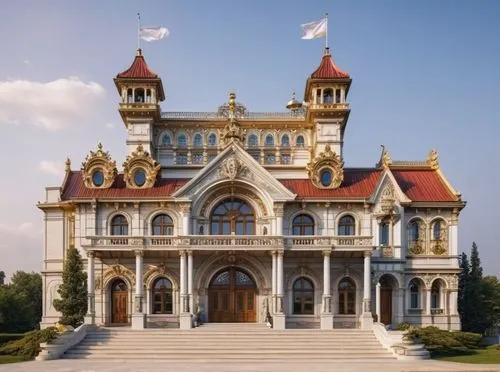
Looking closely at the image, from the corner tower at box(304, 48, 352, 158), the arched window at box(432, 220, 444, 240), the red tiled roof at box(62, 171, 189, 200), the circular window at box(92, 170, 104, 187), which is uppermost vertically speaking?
the corner tower at box(304, 48, 352, 158)

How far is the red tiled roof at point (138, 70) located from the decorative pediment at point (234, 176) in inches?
410

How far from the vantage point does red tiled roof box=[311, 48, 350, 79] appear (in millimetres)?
46219

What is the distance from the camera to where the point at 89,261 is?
127 ft

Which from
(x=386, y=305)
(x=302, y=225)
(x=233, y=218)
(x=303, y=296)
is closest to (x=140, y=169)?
(x=233, y=218)

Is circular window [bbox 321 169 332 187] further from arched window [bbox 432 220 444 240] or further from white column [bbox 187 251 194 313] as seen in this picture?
white column [bbox 187 251 194 313]

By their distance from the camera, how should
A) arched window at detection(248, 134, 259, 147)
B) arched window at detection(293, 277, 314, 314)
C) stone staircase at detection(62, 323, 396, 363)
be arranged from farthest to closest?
1. arched window at detection(248, 134, 259, 147)
2. arched window at detection(293, 277, 314, 314)
3. stone staircase at detection(62, 323, 396, 363)

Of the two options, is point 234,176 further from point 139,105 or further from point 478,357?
point 478,357

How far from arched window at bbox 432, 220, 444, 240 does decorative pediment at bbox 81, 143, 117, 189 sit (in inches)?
950

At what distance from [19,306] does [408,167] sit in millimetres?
35994

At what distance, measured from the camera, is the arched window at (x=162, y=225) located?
41594mm

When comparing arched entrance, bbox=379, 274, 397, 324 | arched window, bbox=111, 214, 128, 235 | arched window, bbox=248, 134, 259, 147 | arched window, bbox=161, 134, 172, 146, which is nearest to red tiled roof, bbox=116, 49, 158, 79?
arched window, bbox=161, 134, 172, 146

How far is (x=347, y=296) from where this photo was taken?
41062 mm

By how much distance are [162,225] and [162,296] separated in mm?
5126

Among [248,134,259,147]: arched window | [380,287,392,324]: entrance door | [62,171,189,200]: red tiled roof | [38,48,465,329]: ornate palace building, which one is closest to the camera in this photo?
[38,48,465,329]: ornate palace building
